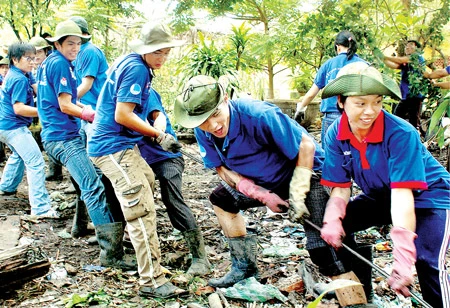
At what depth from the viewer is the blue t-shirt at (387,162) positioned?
8.21 feet

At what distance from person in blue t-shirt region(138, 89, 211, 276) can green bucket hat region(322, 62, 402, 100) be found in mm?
1925

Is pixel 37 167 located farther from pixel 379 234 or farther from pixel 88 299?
pixel 379 234

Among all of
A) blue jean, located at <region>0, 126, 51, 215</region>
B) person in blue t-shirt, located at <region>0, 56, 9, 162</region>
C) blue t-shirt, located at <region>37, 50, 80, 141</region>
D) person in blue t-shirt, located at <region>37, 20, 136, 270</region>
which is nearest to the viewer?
person in blue t-shirt, located at <region>37, 20, 136, 270</region>

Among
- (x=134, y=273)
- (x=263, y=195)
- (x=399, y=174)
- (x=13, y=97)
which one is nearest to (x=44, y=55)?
(x=13, y=97)

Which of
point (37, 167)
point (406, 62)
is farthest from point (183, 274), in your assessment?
point (406, 62)

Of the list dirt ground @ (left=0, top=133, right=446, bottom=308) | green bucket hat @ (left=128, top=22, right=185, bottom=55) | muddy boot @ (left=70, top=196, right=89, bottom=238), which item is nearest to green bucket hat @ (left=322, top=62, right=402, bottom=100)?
green bucket hat @ (left=128, top=22, right=185, bottom=55)

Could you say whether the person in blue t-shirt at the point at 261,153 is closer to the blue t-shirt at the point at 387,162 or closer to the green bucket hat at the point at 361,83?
the blue t-shirt at the point at 387,162

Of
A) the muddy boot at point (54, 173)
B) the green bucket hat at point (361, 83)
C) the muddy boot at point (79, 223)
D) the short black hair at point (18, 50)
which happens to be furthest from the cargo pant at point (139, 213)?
the muddy boot at point (54, 173)

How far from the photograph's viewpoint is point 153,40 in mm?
3584

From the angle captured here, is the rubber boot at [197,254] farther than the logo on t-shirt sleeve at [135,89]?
Yes

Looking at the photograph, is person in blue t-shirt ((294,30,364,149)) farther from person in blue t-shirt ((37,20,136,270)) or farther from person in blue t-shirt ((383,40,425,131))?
person in blue t-shirt ((37,20,136,270))

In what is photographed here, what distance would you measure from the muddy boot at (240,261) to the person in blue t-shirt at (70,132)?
3.03ft

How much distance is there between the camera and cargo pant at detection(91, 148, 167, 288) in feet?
11.6

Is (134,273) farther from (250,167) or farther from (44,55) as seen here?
(44,55)
